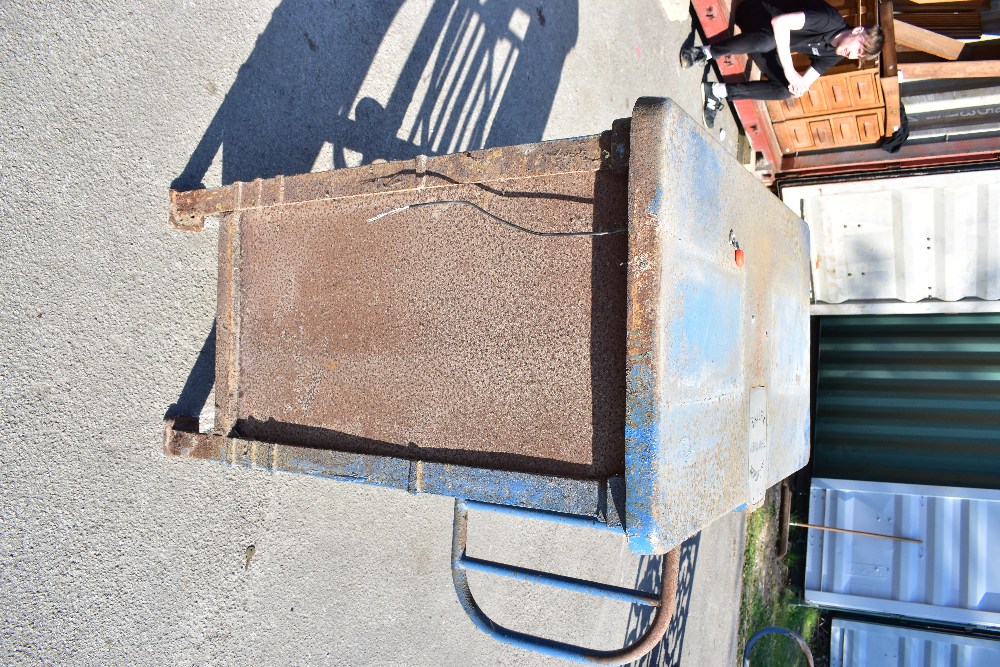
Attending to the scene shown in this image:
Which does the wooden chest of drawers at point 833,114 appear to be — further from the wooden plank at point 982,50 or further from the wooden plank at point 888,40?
the wooden plank at point 982,50

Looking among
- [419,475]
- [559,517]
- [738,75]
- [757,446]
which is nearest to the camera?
[559,517]

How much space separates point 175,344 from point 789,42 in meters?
4.43

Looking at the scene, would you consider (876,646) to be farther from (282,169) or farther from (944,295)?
(282,169)

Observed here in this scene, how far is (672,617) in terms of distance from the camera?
5.70 m

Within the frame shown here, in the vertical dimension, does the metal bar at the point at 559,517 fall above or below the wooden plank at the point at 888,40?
below

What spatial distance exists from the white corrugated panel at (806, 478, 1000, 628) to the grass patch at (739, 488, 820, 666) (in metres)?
0.56

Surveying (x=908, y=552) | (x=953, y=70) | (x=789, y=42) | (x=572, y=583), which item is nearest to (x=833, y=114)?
(x=953, y=70)

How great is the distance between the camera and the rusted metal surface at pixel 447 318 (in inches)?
86.0

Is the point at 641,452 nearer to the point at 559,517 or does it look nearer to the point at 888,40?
the point at 559,517

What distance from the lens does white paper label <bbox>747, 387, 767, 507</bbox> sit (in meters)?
2.65

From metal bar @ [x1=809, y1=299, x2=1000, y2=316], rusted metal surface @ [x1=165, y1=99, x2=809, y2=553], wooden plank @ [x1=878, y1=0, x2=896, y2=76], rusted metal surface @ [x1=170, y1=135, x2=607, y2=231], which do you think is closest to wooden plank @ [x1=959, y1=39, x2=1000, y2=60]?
wooden plank @ [x1=878, y1=0, x2=896, y2=76]

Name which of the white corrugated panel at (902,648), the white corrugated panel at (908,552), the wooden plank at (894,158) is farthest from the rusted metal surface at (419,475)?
the white corrugated panel at (902,648)

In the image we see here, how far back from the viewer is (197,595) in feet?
10.7

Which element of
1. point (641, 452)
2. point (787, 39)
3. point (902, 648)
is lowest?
point (902, 648)
